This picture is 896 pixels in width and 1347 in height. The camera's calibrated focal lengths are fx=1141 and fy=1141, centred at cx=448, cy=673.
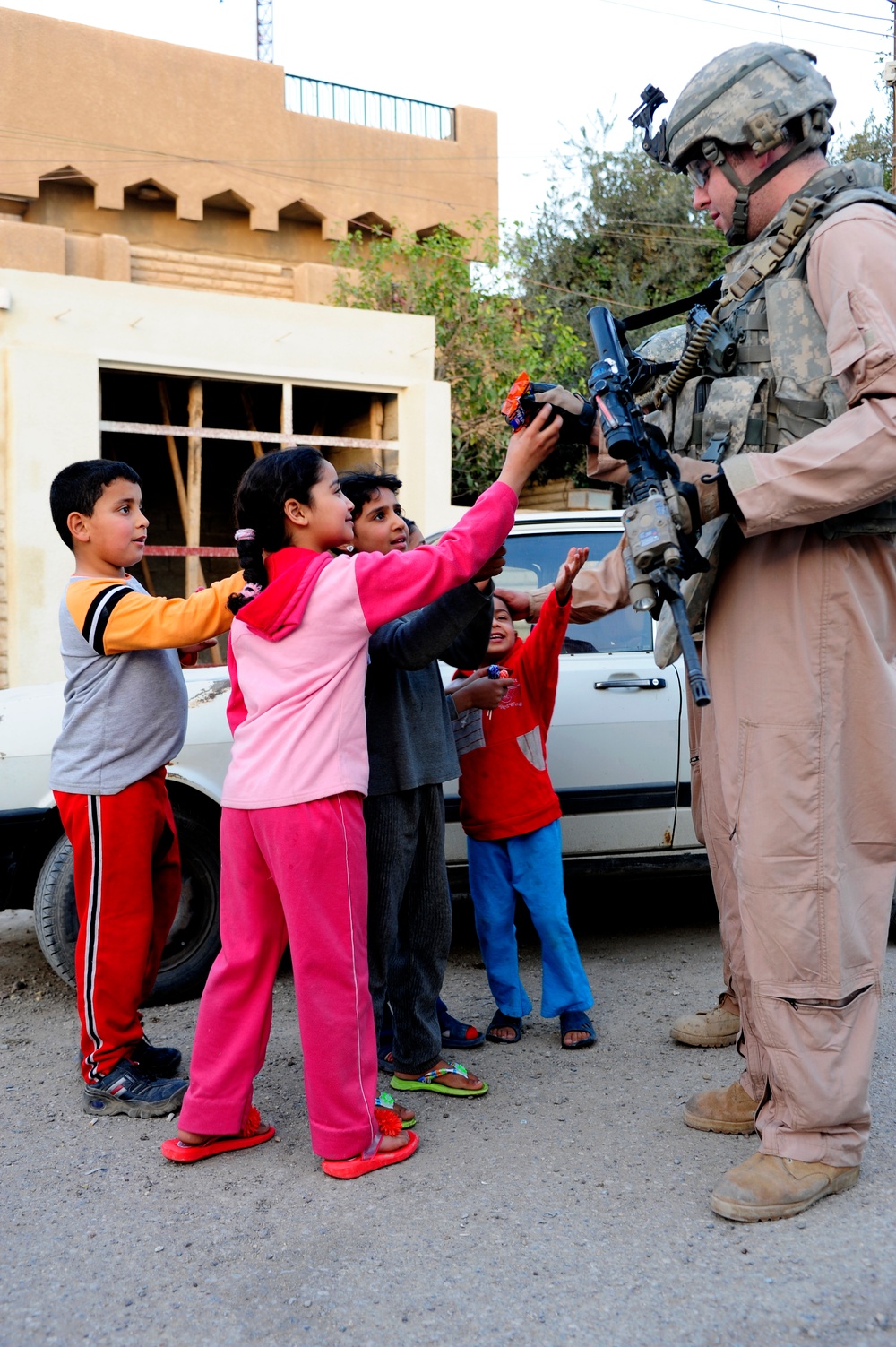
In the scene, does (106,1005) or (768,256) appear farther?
(106,1005)

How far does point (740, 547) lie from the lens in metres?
2.66

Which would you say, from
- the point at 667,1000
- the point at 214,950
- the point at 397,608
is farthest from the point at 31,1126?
the point at 667,1000

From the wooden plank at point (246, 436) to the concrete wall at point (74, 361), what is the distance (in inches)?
14.2

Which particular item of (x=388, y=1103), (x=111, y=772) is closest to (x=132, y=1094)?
(x=388, y=1103)

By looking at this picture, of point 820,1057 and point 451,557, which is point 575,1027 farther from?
point 451,557

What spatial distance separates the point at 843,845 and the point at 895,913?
2.64m

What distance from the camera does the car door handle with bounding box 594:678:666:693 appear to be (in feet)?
14.6

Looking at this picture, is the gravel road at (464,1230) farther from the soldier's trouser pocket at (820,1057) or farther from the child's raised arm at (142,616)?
the child's raised arm at (142,616)

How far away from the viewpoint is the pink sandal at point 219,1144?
113 inches

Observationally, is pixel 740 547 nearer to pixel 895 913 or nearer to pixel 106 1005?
pixel 106 1005

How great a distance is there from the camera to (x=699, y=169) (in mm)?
2764

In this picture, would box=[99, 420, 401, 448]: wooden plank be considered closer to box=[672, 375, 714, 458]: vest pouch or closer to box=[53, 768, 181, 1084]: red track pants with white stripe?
box=[53, 768, 181, 1084]: red track pants with white stripe

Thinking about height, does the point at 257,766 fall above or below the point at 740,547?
below

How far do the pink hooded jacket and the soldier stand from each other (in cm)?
56
